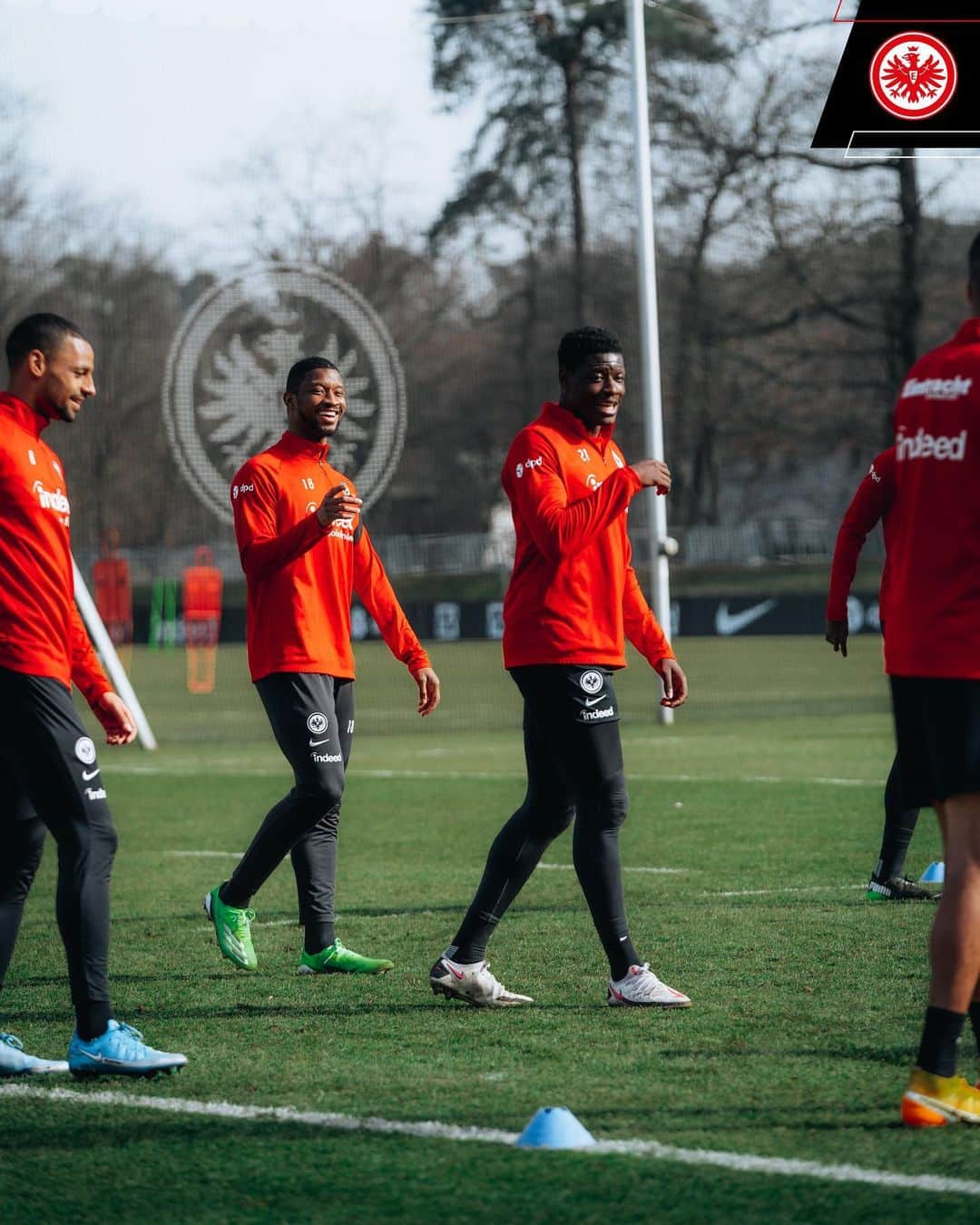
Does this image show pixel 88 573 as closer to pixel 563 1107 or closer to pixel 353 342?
pixel 353 342

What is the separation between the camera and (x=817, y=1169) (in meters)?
3.97

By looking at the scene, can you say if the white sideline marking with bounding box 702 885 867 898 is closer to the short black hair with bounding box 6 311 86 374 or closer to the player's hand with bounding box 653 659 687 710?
the player's hand with bounding box 653 659 687 710

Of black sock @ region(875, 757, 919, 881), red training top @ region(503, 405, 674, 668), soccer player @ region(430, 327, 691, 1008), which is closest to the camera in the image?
red training top @ region(503, 405, 674, 668)

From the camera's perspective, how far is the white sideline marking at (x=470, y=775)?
1343 centimetres

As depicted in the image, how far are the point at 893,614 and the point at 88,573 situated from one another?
19692mm

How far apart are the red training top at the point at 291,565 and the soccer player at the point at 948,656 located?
8.33ft

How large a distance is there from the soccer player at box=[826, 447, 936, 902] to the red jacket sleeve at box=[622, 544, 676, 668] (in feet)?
2.08

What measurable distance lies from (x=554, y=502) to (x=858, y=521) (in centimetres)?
193

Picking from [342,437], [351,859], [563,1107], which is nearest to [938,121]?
[342,437]

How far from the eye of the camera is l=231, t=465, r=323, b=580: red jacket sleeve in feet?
21.1

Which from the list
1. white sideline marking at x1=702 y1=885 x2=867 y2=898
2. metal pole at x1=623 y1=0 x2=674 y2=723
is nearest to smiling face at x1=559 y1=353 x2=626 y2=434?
white sideline marking at x1=702 y1=885 x2=867 y2=898

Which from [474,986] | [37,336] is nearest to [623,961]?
[474,986]

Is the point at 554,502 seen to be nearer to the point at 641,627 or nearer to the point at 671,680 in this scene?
the point at 641,627

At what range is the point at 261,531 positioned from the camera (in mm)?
6688
